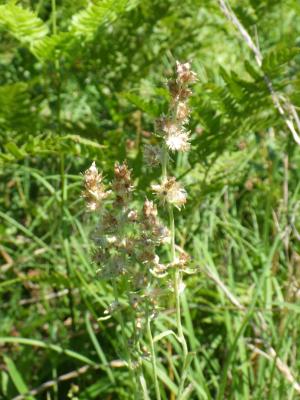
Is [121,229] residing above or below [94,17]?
below

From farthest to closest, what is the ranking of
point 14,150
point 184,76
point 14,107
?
point 14,107 < point 14,150 < point 184,76

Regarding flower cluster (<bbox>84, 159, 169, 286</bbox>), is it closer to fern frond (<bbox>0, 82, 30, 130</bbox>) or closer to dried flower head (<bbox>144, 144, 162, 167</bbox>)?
dried flower head (<bbox>144, 144, 162, 167</bbox>)

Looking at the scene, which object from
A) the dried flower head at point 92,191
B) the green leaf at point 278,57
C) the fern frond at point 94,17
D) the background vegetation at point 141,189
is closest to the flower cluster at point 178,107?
the dried flower head at point 92,191

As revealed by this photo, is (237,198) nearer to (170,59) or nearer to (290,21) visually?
(170,59)

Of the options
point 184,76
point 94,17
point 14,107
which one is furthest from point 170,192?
point 14,107

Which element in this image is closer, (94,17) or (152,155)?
(152,155)

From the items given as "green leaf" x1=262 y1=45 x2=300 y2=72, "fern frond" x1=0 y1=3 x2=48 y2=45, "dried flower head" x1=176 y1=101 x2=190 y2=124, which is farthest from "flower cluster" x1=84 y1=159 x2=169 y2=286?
"fern frond" x1=0 y1=3 x2=48 y2=45

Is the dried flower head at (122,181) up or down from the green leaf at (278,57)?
down

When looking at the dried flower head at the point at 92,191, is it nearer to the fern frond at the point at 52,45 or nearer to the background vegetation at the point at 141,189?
the background vegetation at the point at 141,189

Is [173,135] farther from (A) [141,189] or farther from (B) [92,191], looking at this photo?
(A) [141,189]
